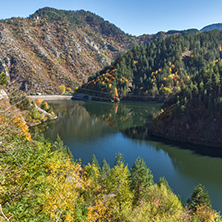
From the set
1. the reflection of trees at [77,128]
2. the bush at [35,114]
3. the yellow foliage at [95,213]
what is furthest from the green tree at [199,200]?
the bush at [35,114]

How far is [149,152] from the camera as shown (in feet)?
207

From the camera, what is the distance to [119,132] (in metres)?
88.1

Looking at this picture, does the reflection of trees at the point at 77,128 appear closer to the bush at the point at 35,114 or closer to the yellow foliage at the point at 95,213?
the bush at the point at 35,114

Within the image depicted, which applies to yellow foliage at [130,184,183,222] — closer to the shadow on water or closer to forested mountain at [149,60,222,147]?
the shadow on water

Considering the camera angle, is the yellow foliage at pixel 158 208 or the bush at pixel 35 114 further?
the bush at pixel 35 114

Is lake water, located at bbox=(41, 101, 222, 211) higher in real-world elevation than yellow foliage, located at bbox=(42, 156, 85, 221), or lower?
lower

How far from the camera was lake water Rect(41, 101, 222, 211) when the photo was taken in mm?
45000

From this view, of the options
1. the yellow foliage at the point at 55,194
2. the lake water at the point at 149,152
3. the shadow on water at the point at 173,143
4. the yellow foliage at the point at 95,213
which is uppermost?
the yellow foliage at the point at 55,194

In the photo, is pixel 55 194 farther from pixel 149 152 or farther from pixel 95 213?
pixel 149 152

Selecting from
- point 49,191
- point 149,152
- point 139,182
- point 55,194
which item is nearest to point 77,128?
point 149,152

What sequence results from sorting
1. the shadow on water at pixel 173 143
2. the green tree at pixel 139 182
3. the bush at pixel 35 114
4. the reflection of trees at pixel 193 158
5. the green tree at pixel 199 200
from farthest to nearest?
1. the bush at pixel 35 114
2. the shadow on water at pixel 173 143
3. the reflection of trees at pixel 193 158
4. the green tree at pixel 139 182
5. the green tree at pixel 199 200

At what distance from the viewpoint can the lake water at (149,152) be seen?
4500cm

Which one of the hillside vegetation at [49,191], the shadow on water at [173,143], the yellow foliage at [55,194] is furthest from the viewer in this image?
the shadow on water at [173,143]

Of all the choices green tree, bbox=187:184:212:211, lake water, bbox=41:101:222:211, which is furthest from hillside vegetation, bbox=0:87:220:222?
lake water, bbox=41:101:222:211
